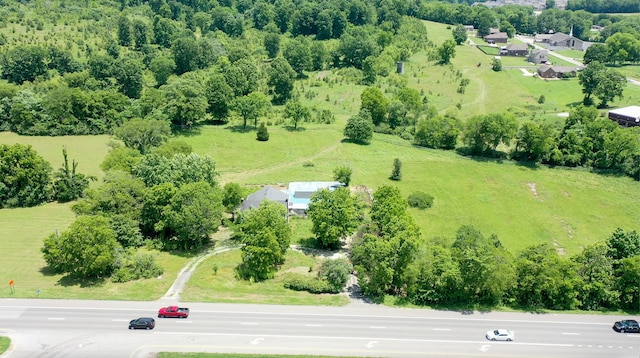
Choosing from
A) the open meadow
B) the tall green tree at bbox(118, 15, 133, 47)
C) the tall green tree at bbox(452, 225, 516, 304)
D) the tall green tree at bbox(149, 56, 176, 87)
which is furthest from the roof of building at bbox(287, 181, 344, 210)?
the tall green tree at bbox(118, 15, 133, 47)

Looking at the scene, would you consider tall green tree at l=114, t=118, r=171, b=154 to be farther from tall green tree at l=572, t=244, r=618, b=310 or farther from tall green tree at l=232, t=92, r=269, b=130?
tall green tree at l=572, t=244, r=618, b=310

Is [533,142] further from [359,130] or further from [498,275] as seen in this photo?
[498,275]

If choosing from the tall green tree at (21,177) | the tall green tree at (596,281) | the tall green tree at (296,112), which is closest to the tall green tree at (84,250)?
the tall green tree at (21,177)

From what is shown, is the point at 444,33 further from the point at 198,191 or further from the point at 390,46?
the point at 198,191

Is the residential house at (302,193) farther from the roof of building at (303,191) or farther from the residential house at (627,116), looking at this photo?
the residential house at (627,116)

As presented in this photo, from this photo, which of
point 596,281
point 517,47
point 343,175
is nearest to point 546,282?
point 596,281

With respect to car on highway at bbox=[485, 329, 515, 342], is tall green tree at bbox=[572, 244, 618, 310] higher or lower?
higher
